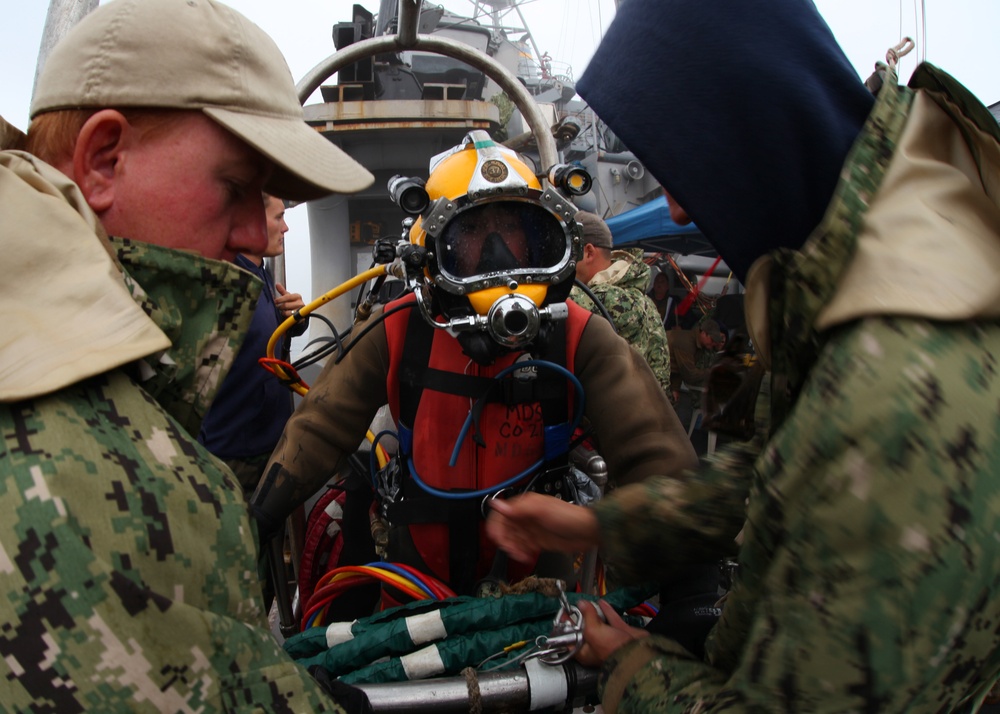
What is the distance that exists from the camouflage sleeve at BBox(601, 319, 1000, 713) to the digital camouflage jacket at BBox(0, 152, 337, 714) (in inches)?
24.7

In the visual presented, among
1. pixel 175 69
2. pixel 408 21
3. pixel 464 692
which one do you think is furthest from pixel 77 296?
pixel 408 21

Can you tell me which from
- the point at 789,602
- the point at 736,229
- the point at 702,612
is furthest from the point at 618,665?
the point at 736,229

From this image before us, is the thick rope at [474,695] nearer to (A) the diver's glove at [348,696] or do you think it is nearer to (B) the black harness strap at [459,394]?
(A) the diver's glove at [348,696]

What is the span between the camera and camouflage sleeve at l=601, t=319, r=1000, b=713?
69cm

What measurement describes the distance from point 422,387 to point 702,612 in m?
1.04

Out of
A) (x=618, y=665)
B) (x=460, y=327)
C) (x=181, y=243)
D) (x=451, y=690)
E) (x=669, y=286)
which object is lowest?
(x=669, y=286)

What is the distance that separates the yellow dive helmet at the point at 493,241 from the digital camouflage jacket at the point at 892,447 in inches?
43.7

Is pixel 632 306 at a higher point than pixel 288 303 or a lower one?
lower

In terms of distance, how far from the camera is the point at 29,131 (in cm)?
101

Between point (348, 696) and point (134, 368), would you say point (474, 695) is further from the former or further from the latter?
point (134, 368)

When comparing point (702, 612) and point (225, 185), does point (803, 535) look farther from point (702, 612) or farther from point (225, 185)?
point (225, 185)

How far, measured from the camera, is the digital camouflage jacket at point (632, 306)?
4.03 m

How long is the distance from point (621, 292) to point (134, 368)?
3535 mm

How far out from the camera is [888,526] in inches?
27.2
